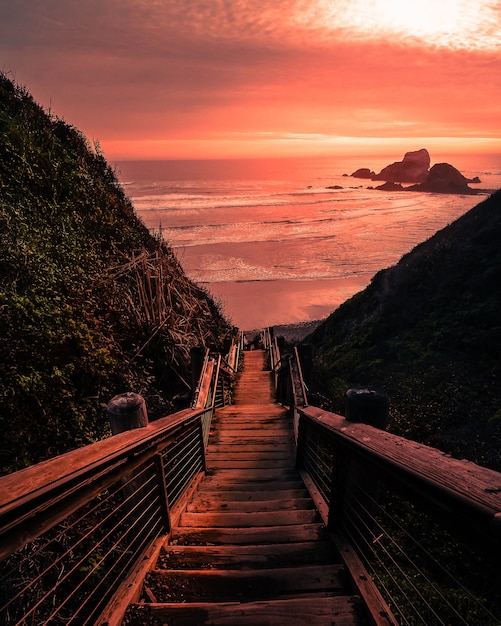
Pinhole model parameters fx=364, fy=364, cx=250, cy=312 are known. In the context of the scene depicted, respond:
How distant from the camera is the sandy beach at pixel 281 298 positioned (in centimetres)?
1989

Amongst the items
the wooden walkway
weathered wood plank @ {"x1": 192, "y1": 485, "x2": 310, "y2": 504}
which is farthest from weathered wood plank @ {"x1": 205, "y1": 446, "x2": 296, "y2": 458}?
weathered wood plank @ {"x1": 192, "y1": 485, "x2": 310, "y2": 504}

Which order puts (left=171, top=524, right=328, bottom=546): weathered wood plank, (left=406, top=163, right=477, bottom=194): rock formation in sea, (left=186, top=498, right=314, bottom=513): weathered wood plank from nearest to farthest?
(left=171, top=524, right=328, bottom=546): weathered wood plank < (left=186, top=498, right=314, bottom=513): weathered wood plank < (left=406, top=163, right=477, bottom=194): rock formation in sea

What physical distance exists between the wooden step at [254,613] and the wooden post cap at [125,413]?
1.10 meters

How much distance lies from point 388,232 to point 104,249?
3258 cm

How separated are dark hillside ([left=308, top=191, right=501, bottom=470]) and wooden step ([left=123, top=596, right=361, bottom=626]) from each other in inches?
216

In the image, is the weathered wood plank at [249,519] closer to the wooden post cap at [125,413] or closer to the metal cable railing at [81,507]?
the metal cable railing at [81,507]

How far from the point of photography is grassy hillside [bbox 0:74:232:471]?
488 centimetres

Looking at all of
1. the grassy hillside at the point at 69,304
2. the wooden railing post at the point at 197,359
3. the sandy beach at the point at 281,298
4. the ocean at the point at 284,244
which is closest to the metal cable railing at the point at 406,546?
the wooden railing post at the point at 197,359

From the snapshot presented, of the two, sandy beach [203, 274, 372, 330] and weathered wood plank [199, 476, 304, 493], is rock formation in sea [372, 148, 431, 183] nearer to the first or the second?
sandy beach [203, 274, 372, 330]

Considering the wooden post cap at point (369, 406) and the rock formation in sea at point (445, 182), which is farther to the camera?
the rock formation in sea at point (445, 182)

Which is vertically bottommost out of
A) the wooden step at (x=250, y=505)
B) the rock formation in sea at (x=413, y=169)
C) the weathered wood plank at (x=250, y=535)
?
the wooden step at (x=250, y=505)

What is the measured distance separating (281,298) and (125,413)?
19.2 metres

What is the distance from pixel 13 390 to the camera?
181 inches

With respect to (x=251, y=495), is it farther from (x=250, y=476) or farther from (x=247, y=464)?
(x=247, y=464)
